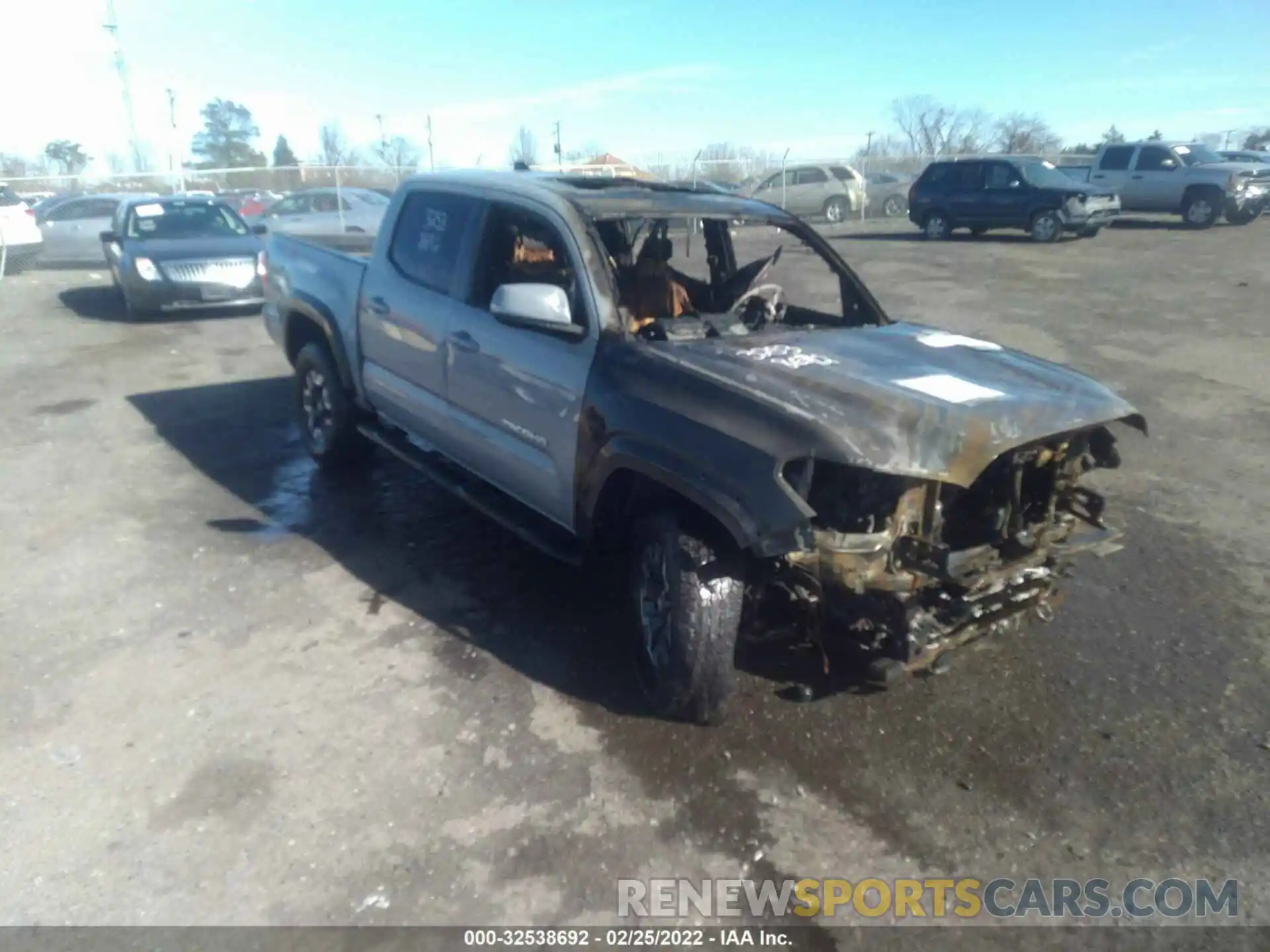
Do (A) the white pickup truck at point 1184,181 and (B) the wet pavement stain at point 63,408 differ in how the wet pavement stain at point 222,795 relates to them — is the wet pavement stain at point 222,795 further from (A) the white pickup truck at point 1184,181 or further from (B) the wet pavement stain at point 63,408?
(A) the white pickup truck at point 1184,181

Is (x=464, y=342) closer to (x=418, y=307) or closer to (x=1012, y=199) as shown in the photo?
(x=418, y=307)

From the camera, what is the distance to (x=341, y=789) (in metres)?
3.38

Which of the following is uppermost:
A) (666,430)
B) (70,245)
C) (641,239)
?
(641,239)

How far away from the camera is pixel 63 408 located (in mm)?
8562

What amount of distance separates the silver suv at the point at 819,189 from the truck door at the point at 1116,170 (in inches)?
258

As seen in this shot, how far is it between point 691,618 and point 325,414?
156 inches

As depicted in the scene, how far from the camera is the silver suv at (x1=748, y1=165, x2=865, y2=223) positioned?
90.2 ft

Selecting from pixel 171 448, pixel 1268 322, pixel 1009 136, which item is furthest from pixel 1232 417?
pixel 1009 136

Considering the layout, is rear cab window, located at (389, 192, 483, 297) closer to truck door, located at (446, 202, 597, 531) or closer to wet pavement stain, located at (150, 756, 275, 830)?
truck door, located at (446, 202, 597, 531)

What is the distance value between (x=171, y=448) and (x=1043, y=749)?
6361mm

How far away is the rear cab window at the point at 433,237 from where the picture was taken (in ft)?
16.2

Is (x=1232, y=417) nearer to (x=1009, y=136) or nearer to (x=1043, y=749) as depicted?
(x=1043, y=749)

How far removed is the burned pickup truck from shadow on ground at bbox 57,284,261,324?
900cm

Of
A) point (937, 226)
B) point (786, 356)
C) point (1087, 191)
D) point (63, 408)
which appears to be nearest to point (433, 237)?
point (786, 356)
